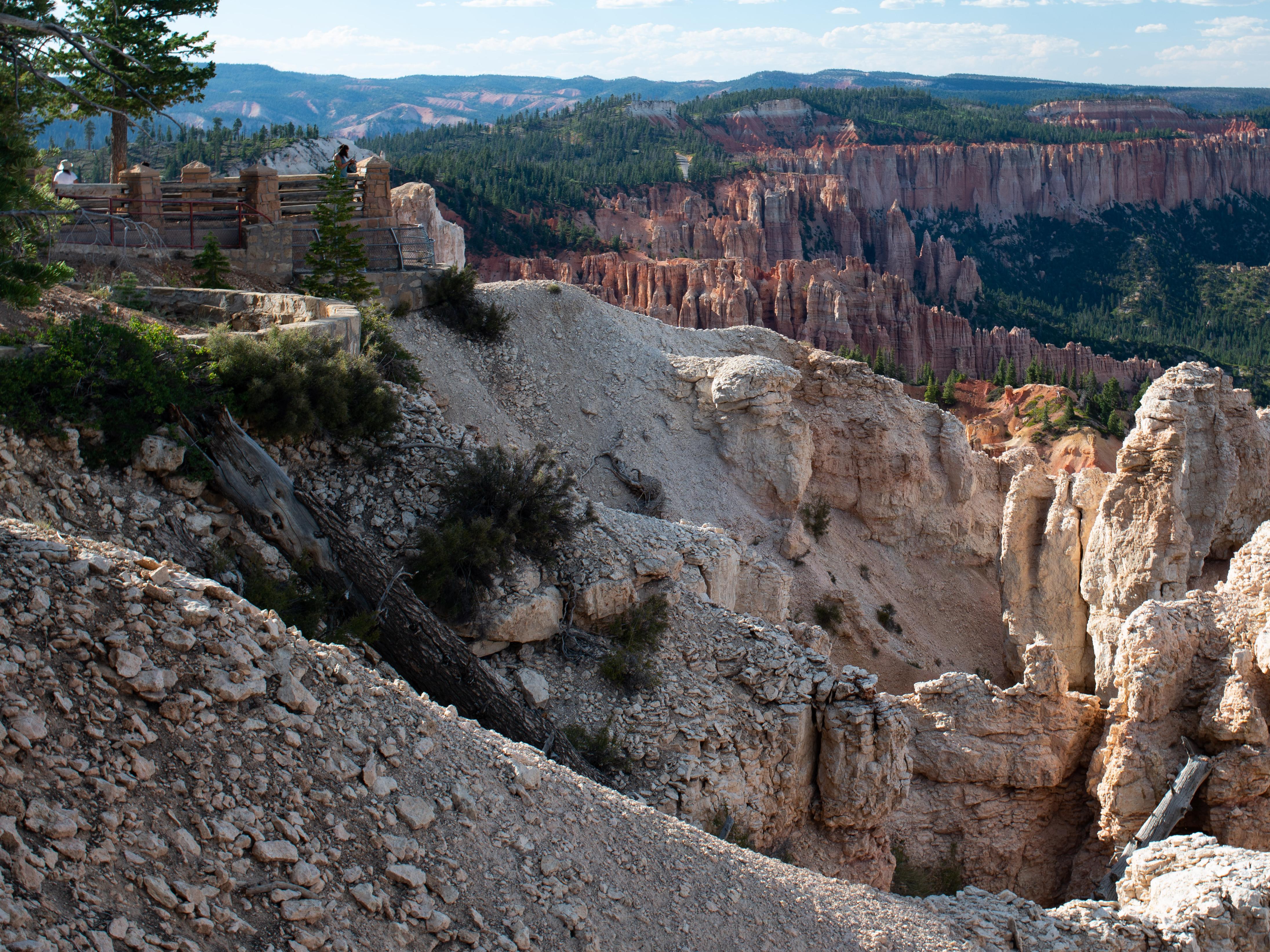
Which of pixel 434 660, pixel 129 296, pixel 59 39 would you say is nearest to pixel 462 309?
pixel 129 296

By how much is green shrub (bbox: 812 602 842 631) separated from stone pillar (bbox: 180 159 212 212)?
15.5 metres

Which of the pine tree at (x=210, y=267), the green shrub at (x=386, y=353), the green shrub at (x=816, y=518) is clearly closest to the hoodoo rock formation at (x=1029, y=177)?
the green shrub at (x=816, y=518)

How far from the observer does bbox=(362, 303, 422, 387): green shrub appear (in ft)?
50.4

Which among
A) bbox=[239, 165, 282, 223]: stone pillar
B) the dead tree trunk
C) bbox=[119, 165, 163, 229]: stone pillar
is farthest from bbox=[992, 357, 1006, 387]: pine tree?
the dead tree trunk

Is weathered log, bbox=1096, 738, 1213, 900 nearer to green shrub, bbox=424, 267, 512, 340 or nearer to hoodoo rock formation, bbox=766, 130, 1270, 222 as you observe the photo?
green shrub, bbox=424, 267, 512, 340

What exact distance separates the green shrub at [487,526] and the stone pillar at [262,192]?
10202 millimetres

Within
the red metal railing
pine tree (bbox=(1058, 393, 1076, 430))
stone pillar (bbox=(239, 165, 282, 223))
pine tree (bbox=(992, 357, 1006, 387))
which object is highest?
stone pillar (bbox=(239, 165, 282, 223))

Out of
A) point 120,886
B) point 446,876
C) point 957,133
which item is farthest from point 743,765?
point 957,133

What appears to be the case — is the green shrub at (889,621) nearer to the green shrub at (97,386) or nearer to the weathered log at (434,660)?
the weathered log at (434,660)

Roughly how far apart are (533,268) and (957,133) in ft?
349

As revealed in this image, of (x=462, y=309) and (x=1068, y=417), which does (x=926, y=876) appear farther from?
(x=1068, y=417)

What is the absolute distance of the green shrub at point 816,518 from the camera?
27156mm

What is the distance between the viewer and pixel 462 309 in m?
24.1

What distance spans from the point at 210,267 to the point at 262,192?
363 centimetres
